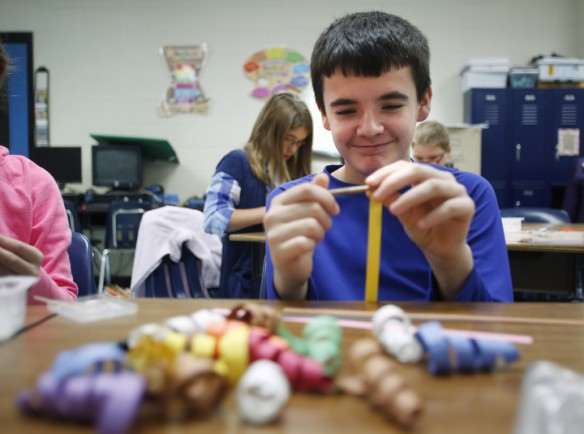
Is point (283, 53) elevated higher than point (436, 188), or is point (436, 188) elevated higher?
point (283, 53)

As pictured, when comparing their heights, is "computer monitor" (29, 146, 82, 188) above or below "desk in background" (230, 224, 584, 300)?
above

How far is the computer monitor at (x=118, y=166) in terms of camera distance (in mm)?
4582

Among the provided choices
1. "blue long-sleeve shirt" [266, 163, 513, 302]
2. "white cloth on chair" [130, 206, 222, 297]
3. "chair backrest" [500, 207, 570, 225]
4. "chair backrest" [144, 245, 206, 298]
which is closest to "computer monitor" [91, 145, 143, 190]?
"white cloth on chair" [130, 206, 222, 297]

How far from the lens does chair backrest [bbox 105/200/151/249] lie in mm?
4012

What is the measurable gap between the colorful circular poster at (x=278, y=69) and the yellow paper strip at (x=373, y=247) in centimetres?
463

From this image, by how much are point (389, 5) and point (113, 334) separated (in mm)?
5315

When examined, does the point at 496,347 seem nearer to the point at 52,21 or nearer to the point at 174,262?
the point at 174,262

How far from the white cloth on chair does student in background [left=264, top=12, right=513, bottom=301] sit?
1164 mm

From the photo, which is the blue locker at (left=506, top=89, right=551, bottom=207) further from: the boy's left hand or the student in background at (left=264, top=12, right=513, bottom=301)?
the boy's left hand

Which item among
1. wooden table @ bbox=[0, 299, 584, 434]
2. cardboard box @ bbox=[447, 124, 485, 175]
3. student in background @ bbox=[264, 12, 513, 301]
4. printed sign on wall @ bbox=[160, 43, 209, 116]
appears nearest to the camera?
wooden table @ bbox=[0, 299, 584, 434]

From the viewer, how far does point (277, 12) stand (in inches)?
202

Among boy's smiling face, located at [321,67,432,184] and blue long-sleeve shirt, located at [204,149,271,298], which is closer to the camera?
boy's smiling face, located at [321,67,432,184]

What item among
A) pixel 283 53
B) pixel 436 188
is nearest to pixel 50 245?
pixel 436 188

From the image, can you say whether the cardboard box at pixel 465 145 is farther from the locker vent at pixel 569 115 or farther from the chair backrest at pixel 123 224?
the chair backrest at pixel 123 224
